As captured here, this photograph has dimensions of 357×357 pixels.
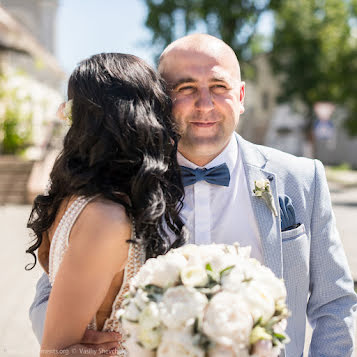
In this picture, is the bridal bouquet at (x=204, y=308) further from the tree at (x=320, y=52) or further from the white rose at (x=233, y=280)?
the tree at (x=320, y=52)

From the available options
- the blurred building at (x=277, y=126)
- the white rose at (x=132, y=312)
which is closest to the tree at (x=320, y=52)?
the blurred building at (x=277, y=126)

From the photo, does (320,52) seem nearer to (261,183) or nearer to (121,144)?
(261,183)

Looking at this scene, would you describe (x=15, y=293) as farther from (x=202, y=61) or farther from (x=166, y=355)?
(x=166, y=355)

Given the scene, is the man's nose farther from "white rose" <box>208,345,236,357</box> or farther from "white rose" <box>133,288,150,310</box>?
"white rose" <box>208,345,236,357</box>

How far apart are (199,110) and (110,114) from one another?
69cm

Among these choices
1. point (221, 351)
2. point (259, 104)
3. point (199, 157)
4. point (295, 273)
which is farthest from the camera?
point (259, 104)

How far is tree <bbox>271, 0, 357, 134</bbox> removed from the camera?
1521 inches

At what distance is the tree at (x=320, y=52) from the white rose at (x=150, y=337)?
38675 mm

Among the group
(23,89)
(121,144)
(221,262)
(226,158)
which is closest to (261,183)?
(226,158)

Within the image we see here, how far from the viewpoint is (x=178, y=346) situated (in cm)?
161

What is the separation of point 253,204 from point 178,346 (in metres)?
1.15

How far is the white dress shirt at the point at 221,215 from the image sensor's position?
266 cm

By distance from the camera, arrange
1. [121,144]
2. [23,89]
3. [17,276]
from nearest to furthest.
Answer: [121,144], [17,276], [23,89]

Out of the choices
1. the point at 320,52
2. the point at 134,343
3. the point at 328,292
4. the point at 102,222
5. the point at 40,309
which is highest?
the point at 320,52
